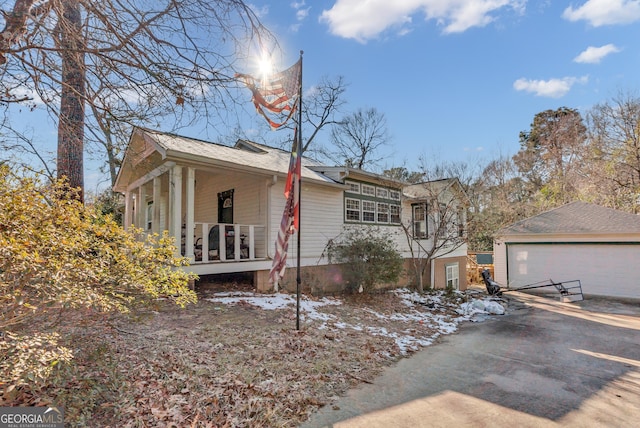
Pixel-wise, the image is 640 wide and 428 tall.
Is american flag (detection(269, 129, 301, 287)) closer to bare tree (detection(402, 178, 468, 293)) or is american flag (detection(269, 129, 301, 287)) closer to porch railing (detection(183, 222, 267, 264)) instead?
porch railing (detection(183, 222, 267, 264))

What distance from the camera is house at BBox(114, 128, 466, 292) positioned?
26.3 feet

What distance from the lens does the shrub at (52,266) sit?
8.57 ft

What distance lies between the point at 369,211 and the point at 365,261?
2.93 meters

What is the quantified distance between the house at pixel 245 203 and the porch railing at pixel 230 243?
0.03 m

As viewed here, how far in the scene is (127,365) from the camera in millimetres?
3912

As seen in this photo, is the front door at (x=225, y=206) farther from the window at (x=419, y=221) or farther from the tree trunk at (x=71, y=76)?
the window at (x=419, y=221)

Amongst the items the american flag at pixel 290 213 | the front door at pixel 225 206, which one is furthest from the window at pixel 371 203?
the american flag at pixel 290 213

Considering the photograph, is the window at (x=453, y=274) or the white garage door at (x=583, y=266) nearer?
the white garage door at (x=583, y=266)

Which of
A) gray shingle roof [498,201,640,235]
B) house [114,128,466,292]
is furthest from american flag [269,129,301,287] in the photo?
gray shingle roof [498,201,640,235]

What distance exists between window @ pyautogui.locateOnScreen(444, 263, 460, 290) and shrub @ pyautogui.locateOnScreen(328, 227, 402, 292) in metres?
6.55

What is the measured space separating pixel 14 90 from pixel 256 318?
17.5 feet

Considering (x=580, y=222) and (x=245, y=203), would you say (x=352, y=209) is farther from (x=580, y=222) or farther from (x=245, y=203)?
(x=580, y=222)

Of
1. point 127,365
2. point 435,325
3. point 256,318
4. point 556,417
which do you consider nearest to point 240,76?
point 127,365

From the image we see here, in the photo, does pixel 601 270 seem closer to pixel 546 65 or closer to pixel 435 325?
pixel 546 65
